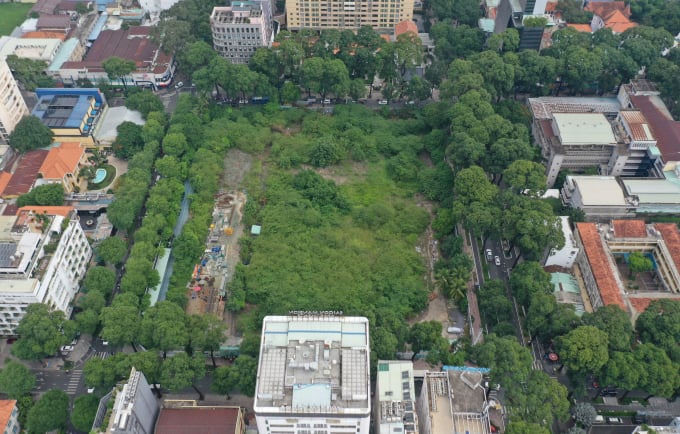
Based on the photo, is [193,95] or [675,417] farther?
[193,95]

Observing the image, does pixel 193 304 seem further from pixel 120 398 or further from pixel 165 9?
pixel 165 9

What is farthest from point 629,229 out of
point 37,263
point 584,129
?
point 37,263

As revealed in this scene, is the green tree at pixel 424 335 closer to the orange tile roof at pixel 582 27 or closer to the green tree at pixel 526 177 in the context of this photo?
the green tree at pixel 526 177

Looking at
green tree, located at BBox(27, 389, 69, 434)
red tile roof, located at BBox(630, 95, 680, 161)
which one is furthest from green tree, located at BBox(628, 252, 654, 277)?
green tree, located at BBox(27, 389, 69, 434)

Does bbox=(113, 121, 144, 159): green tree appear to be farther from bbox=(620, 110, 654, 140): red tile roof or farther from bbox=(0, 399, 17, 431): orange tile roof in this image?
bbox=(620, 110, 654, 140): red tile roof

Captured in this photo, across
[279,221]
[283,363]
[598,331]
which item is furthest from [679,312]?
[279,221]
